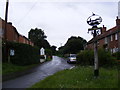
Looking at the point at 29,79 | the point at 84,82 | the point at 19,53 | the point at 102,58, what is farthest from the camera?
the point at 19,53

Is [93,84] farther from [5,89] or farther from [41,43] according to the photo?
[41,43]

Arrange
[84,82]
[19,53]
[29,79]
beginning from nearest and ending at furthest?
1. [84,82]
2. [29,79]
3. [19,53]

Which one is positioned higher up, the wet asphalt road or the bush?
the bush

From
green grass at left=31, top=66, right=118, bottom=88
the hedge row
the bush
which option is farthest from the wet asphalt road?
the hedge row

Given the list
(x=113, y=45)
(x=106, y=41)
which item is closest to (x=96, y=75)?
(x=113, y=45)

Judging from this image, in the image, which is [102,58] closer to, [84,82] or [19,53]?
[84,82]

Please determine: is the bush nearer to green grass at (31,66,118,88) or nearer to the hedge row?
green grass at (31,66,118,88)

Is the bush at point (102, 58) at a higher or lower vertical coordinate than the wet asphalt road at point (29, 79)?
higher

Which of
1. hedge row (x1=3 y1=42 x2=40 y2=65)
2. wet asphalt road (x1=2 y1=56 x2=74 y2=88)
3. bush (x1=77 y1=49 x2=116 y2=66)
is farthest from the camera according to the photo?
hedge row (x1=3 y1=42 x2=40 y2=65)

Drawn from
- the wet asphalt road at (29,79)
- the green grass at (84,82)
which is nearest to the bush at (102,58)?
the wet asphalt road at (29,79)

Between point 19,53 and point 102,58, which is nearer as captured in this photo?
point 102,58

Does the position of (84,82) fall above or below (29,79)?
above

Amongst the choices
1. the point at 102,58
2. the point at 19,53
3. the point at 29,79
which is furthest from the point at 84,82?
the point at 19,53

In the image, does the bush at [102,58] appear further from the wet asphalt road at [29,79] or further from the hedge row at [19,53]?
the hedge row at [19,53]
